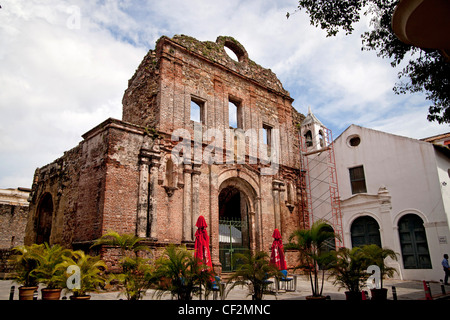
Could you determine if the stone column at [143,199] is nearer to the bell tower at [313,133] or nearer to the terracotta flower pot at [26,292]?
the terracotta flower pot at [26,292]

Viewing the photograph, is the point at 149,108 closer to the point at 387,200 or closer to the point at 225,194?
the point at 225,194

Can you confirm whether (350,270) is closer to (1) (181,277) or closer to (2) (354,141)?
(1) (181,277)

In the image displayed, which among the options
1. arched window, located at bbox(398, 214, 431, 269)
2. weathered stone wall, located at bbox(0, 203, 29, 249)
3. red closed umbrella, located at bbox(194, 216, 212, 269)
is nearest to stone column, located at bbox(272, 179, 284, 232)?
arched window, located at bbox(398, 214, 431, 269)

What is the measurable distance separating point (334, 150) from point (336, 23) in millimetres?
9370

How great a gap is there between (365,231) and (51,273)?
13.4 metres

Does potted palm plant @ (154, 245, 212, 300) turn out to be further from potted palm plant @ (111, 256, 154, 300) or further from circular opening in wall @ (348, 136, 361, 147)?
circular opening in wall @ (348, 136, 361, 147)

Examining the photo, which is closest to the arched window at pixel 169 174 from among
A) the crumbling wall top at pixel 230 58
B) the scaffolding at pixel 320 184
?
the crumbling wall top at pixel 230 58

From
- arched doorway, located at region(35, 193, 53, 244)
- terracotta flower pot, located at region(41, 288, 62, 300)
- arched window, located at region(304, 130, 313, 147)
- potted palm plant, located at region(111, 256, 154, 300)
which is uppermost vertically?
arched window, located at region(304, 130, 313, 147)

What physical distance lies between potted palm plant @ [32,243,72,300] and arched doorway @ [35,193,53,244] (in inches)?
344

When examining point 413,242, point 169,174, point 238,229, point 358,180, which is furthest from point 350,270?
point 358,180

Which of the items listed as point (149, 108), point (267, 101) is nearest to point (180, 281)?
point (149, 108)

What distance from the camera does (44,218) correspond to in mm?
15414

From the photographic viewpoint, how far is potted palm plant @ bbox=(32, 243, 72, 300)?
644cm

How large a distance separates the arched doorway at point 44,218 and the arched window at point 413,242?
49.8 ft
